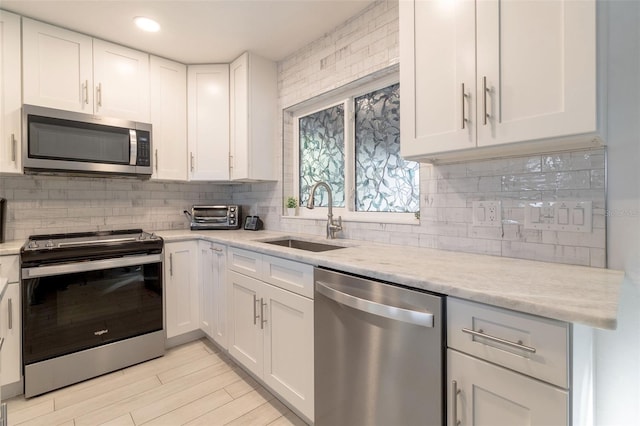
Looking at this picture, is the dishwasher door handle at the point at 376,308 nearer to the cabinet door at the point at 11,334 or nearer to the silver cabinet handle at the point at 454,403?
the silver cabinet handle at the point at 454,403

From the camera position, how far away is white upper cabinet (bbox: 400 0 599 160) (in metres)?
0.97

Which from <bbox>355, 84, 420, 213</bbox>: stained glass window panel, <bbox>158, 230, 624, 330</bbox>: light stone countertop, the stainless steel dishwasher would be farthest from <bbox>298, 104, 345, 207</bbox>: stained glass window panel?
the stainless steel dishwasher

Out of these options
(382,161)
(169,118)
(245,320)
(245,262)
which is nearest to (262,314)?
(245,320)

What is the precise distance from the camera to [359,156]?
2.24 metres

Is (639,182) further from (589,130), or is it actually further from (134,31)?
(134,31)

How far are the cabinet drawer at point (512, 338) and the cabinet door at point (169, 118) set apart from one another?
8.32ft

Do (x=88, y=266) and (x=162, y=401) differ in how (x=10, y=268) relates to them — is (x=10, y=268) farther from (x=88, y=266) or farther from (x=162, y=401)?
(x=162, y=401)

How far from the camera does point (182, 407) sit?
1.75m

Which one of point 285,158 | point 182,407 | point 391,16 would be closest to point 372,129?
point 391,16

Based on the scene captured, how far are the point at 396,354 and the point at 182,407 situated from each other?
140 cm

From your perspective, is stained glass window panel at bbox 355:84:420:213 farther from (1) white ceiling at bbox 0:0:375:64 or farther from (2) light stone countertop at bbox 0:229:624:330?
(1) white ceiling at bbox 0:0:375:64

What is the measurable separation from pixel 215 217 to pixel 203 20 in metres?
Answer: 1.62

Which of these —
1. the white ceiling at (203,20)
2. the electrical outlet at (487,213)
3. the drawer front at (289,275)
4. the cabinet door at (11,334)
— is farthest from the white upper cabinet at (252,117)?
the electrical outlet at (487,213)

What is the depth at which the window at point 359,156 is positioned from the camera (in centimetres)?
198
